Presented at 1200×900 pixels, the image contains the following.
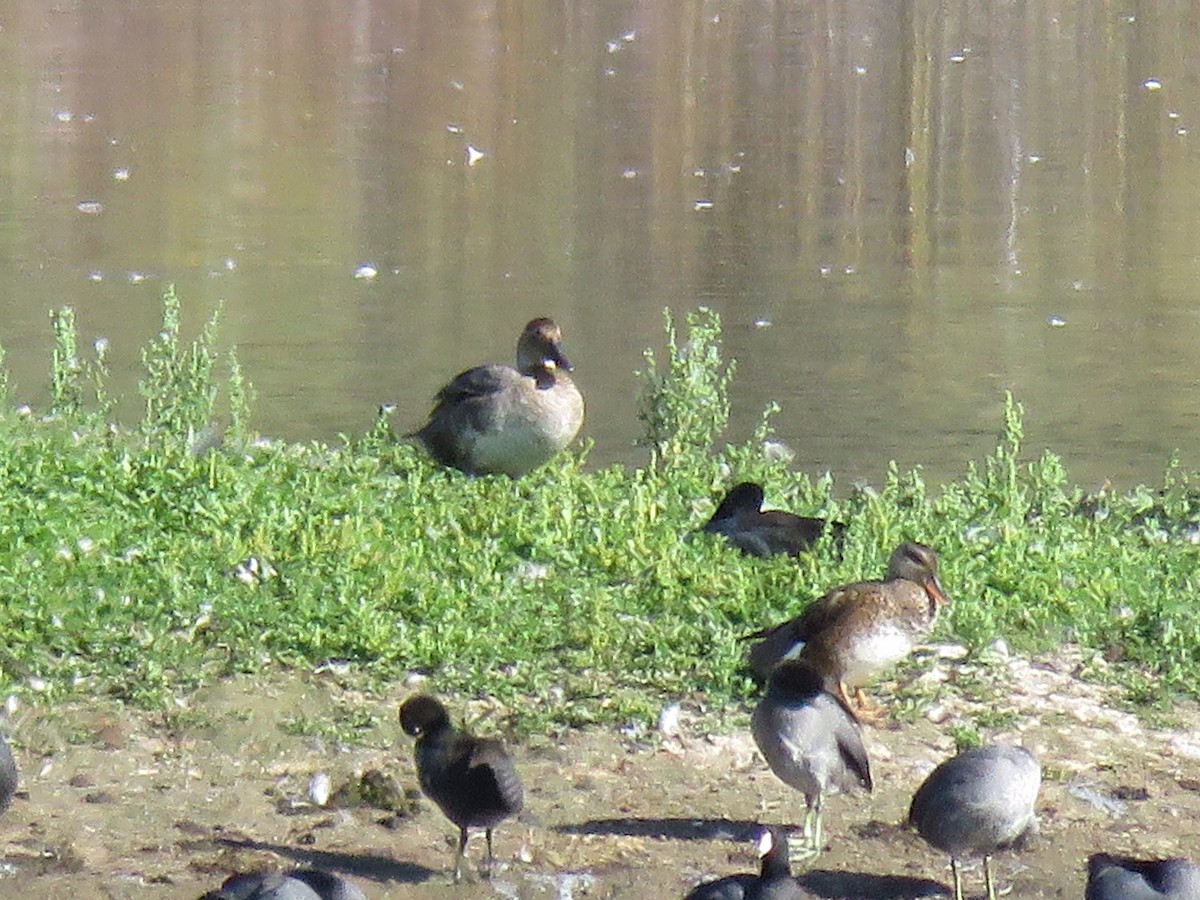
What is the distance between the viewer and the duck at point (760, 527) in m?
7.35

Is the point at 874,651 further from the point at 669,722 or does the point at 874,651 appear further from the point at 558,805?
the point at 558,805

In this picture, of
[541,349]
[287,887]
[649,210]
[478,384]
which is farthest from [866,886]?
[649,210]

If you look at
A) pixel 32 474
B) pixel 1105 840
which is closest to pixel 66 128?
pixel 32 474

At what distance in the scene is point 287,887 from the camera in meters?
4.73

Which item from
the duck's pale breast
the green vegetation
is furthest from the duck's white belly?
the duck's pale breast

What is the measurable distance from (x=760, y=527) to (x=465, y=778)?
7.67 feet

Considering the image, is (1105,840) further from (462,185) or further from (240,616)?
(462,185)

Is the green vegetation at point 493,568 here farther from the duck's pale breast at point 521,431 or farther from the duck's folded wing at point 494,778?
the duck's folded wing at point 494,778

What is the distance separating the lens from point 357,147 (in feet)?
64.5

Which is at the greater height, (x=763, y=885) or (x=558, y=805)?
(x=763, y=885)

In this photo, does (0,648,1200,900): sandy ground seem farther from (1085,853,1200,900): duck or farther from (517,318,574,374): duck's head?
(517,318,574,374): duck's head

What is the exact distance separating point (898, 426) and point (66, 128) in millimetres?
12528

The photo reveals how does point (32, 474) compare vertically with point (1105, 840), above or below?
above

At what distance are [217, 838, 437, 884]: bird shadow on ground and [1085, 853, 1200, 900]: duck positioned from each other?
1.63 meters
